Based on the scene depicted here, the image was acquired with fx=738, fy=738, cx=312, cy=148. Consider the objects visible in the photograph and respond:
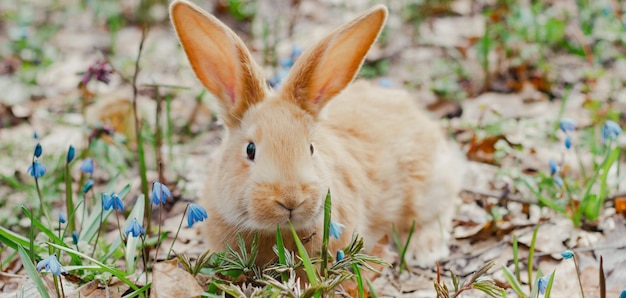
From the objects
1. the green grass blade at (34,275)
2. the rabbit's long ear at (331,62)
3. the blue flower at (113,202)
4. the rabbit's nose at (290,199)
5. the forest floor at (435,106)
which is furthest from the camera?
the forest floor at (435,106)

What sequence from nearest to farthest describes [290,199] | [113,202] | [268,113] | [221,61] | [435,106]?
[290,199] < [113,202] < [268,113] < [221,61] < [435,106]

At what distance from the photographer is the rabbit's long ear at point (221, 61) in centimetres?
356

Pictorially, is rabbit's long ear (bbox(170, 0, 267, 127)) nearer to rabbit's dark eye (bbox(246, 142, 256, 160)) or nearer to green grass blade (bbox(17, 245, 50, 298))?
rabbit's dark eye (bbox(246, 142, 256, 160))

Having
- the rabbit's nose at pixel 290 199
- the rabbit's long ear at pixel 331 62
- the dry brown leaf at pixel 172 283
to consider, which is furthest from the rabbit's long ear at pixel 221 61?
the dry brown leaf at pixel 172 283

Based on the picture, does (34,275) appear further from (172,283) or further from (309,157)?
(309,157)

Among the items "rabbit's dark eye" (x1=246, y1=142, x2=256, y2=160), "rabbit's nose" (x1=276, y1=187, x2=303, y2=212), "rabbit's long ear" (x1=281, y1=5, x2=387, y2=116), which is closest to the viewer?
"rabbit's nose" (x1=276, y1=187, x2=303, y2=212)

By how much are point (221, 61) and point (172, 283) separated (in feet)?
3.87

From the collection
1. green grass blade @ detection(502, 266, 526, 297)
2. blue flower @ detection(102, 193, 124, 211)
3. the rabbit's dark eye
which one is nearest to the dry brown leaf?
blue flower @ detection(102, 193, 124, 211)

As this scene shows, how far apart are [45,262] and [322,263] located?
1.15 meters

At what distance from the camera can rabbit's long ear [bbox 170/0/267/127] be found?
3559mm

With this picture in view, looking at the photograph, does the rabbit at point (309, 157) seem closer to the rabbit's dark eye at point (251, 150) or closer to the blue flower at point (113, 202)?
the rabbit's dark eye at point (251, 150)

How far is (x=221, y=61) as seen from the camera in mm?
3723

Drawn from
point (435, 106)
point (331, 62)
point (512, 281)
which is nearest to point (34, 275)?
point (331, 62)

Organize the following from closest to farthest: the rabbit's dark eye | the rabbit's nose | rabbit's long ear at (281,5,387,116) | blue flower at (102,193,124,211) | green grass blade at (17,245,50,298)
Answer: green grass blade at (17,245,50,298)
the rabbit's nose
blue flower at (102,193,124,211)
the rabbit's dark eye
rabbit's long ear at (281,5,387,116)
